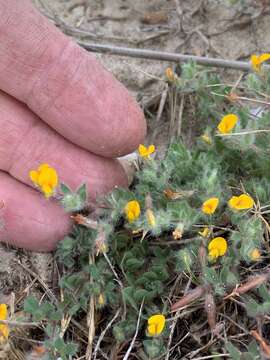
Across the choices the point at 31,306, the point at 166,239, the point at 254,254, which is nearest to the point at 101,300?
the point at 31,306

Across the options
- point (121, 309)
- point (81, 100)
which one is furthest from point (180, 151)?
point (121, 309)

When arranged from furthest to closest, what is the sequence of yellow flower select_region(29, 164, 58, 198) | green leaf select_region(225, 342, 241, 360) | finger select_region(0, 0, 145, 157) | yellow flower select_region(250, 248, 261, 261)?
finger select_region(0, 0, 145, 157) < yellow flower select_region(29, 164, 58, 198) < yellow flower select_region(250, 248, 261, 261) < green leaf select_region(225, 342, 241, 360)

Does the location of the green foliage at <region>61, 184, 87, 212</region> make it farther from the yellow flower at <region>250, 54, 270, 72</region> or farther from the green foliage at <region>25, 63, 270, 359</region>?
the yellow flower at <region>250, 54, 270, 72</region>

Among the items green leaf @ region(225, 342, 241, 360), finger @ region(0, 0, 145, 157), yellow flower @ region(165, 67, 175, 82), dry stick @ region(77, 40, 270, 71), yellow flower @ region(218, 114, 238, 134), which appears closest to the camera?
green leaf @ region(225, 342, 241, 360)

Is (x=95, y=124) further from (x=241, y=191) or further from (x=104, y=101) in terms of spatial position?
(x=241, y=191)

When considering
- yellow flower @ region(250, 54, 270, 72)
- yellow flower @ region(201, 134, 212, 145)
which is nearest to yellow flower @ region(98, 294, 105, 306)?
yellow flower @ region(201, 134, 212, 145)

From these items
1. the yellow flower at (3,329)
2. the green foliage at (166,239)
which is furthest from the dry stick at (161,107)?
the yellow flower at (3,329)
